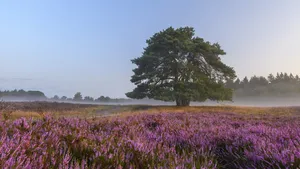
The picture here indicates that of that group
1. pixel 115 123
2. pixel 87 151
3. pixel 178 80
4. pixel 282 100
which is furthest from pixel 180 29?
pixel 282 100

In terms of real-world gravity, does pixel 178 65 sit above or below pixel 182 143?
above

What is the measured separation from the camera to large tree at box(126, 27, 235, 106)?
22859mm

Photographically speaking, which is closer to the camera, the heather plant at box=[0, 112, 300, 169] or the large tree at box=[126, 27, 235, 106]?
the heather plant at box=[0, 112, 300, 169]

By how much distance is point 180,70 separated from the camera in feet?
79.3

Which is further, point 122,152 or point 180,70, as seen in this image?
point 180,70

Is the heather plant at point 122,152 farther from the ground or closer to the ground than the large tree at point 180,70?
closer to the ground

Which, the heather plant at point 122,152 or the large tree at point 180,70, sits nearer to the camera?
the heather plant at point 122,152

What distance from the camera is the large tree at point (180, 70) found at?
22.9 m

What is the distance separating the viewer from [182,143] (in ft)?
10.5

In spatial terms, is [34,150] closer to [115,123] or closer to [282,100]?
[115,123]

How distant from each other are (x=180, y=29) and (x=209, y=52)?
15.1 feet

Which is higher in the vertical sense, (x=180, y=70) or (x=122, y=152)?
(x=180, y=70)

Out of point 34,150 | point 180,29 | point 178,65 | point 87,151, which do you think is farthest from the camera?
point 180,29

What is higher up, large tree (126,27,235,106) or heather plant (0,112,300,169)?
large tree (126,27,235,106)
